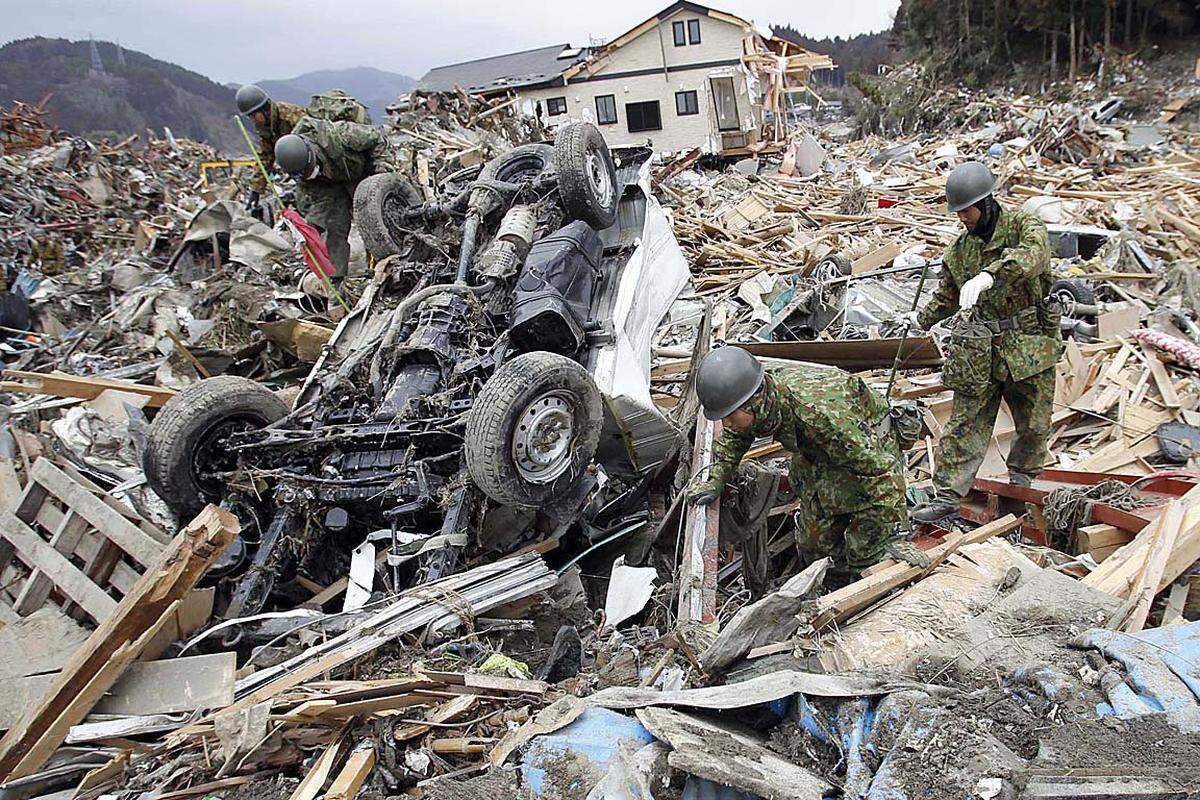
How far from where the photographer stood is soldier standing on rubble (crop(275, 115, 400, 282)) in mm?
6777

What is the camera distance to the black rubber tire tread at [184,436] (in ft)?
12.8

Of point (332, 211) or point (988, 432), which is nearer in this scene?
point (988, 432)

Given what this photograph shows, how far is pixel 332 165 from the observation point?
7137 mm

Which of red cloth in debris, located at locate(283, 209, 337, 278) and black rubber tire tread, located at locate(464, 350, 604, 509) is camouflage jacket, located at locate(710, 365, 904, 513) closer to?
black rubber tire tread, located at locate(464, 350, 604, 509)

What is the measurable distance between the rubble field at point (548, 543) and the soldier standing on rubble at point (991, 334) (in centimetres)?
22

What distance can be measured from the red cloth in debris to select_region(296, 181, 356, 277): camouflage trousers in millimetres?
283

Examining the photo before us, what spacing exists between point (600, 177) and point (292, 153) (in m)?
2.91

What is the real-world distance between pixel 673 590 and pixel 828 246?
6.26 metres

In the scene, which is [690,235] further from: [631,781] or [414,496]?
[631,781]

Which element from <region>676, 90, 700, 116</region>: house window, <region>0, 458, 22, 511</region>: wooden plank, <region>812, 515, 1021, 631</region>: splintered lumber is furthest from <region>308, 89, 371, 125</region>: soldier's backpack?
<region>676, 90, 700, 116</region>: house window

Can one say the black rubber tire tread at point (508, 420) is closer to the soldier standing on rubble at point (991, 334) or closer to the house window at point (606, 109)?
the soldier standing on rubble at point (991, 334)

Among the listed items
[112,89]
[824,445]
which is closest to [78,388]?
[824,445]

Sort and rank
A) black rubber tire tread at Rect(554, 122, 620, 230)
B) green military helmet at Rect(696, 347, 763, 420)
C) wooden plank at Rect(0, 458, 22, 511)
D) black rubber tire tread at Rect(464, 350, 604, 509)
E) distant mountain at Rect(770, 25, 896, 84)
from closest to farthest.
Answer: green military helmet at Rect(696, 347, 763, 420)
black rubber tire tread at Rect(464, 350, 604, 509)
wooden plank at Rect(0, 458, 22, 511)
black rubber tire tread at Rect(554, 122, 620, 230)
distant mountain at Rect(770, 25, 896, 84)

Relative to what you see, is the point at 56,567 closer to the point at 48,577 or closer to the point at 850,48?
the point at 48,577
